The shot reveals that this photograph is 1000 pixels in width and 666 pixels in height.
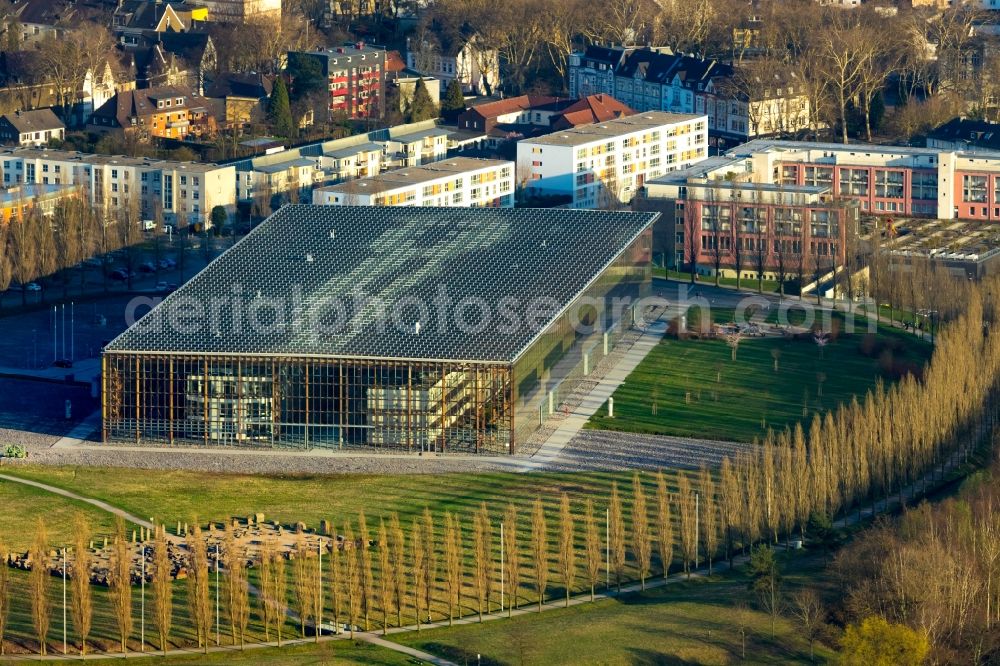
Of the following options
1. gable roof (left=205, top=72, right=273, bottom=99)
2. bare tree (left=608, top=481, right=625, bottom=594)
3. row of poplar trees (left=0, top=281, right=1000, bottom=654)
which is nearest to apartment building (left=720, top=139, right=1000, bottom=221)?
gable roof (left=205, top=72, right=273, bottom=99)

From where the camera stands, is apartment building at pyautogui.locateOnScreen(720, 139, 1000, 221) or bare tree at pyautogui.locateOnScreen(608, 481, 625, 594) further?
Answer: apartment building at pyautogui.locateOnScreen(720, 139, 1000, 221)

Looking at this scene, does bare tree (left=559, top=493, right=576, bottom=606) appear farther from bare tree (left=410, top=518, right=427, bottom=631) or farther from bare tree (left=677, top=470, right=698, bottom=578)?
bare tree (left=410, top=518, right=427, bottom=631)

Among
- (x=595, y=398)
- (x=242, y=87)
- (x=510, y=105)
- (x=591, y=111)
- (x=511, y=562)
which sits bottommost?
(x=511, y=562)

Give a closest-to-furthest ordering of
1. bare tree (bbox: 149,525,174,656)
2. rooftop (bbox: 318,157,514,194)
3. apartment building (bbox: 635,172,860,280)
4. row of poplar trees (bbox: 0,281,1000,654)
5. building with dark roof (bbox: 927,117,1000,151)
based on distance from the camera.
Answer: bare tree (bbox: 149,525,174,656) → row of poplar trees (bbox: 0,281,1000,654) → apartment building (bbox: 635,172,860,280) → rooftop (bbox: 318,157,514,194) → building with dark roof (bbox: 927,117,1000,151)

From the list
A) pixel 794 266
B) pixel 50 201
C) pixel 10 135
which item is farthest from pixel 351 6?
pixel 794 266

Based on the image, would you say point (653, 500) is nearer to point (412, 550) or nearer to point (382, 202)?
point (412, 550)

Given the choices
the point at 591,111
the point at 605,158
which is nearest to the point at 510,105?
the point at 591,111

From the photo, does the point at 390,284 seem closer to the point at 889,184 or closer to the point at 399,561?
the point at 399,561

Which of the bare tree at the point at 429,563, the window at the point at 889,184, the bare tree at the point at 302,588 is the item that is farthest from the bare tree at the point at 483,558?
the window at the point at 889,184
